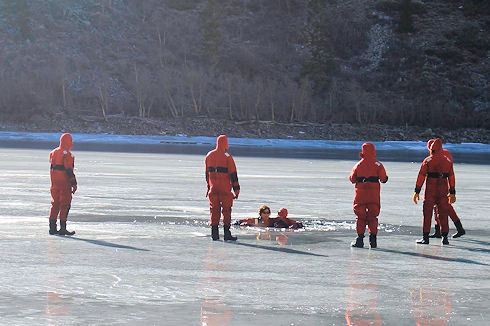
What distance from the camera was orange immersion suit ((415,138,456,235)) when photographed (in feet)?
37.7

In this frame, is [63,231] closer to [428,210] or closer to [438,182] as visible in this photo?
[428,210]

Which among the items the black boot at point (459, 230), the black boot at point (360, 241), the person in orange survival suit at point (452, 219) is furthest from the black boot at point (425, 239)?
the black boot at point (360, 241)

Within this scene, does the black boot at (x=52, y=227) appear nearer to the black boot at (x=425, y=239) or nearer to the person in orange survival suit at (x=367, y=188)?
the person in orange survival suit at (x=367, y=188)

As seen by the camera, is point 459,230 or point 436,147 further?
point 459,230

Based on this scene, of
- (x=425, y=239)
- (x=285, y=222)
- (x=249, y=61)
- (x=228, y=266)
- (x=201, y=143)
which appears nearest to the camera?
(x=228, y=266)

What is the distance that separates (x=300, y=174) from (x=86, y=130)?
99.0 ft

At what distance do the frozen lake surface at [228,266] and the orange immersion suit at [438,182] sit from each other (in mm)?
510

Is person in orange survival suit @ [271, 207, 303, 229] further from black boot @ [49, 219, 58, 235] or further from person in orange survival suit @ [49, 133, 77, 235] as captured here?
black boot @ [49, 219, 58, 235]

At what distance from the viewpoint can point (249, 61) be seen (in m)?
73.9

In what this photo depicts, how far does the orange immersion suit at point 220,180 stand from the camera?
11.6 m

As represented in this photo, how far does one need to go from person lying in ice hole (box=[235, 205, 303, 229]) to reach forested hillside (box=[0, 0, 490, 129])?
43.2 m

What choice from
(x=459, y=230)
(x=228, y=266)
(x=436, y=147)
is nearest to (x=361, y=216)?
(x=436, y=147)

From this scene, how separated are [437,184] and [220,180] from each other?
2991 millimetres

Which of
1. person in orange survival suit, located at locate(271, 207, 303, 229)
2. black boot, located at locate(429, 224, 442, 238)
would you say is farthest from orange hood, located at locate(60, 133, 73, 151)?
black boot, located at locate(429, 224, 442, 238)
